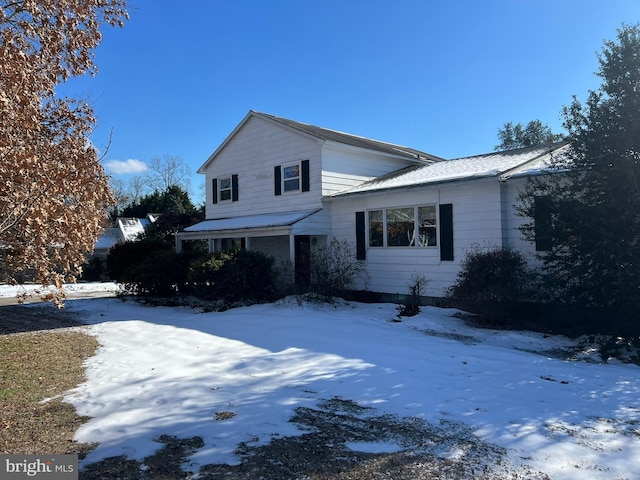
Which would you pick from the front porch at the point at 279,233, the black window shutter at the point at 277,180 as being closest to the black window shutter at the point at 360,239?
the front porch at the point at 279,233

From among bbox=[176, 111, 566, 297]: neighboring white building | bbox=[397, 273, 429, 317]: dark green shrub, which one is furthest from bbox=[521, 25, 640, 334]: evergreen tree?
bbox=[397, 273, 429, 317]: dark green shrub

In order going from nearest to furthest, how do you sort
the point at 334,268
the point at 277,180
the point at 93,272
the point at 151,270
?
the point at 334,268
the point at 151,270
the point at 277,180
the point at 93,272

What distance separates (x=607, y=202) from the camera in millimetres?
8500

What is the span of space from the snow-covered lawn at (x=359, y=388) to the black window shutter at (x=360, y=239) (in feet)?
17.8

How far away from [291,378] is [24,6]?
6.68m

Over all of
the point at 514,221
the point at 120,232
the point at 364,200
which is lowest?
the point at 514,221

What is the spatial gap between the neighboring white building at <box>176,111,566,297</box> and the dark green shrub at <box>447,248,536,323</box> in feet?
3.74

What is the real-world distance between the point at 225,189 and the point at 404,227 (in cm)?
1014

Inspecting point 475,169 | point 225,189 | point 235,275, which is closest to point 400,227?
point 475,169

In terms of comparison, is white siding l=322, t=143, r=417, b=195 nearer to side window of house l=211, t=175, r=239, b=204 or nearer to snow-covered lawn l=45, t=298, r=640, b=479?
side window of house l=211, t=175, r=239, b=204

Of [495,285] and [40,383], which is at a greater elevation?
[495,285]

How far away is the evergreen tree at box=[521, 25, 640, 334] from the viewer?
8.27 meters

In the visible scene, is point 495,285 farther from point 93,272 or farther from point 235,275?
point 93,272

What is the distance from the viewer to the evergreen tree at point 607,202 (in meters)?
8.27
